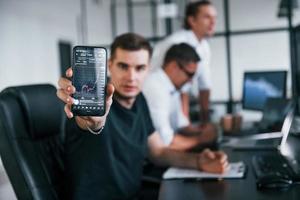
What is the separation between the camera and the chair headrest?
1224 mm

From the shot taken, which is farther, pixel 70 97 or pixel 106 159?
pixel 106 159

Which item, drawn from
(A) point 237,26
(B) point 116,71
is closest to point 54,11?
(A) point 237,26

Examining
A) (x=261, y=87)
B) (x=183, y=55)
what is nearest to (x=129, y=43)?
(x=183, y=55)

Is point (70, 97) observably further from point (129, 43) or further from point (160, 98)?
point (160, 98)

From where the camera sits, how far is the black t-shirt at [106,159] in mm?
1268

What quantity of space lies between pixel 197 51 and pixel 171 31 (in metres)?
1.14

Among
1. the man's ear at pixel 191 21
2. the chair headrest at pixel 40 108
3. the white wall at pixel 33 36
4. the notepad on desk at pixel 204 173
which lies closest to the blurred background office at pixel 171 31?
the white wall at pixel 33 36

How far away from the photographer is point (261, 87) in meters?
2.20

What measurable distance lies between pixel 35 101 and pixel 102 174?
1.07ft

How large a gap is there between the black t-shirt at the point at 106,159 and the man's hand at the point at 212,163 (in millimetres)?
242

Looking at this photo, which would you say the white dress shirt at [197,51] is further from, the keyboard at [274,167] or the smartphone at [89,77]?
the smartphone at [89,77]

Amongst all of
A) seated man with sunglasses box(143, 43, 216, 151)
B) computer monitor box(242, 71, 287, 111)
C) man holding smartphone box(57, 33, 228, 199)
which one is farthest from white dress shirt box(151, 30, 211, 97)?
man holding smartphone box(57, 33, 228, 199)

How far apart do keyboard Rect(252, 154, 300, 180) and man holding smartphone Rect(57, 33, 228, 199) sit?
0.41 feet

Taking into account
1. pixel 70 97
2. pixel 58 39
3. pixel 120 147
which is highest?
pixel 58 39
